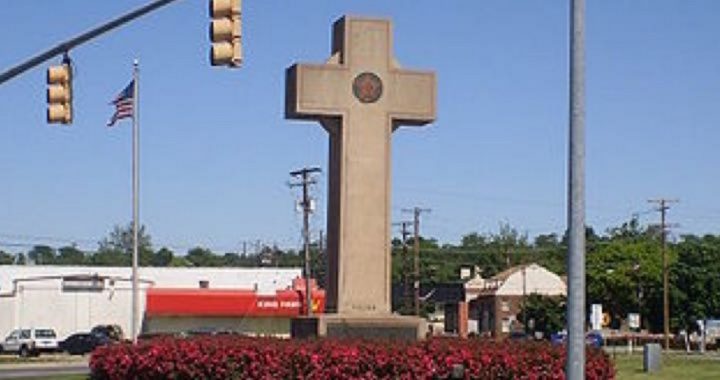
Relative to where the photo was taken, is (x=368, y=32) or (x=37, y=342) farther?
(x=37, y=342)

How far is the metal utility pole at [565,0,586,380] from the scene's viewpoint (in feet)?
43.0

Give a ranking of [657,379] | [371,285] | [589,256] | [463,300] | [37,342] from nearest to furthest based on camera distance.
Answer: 1. [371,285]
2. [657,379]
3. [37,342]
4. [463,300]
5. [589,256]

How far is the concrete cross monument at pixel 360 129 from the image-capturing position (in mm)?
28859

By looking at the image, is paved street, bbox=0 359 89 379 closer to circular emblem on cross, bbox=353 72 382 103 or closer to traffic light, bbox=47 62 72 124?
circular emblem on cross, bbox=353 72 382 103

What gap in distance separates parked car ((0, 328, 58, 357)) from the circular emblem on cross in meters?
48.4

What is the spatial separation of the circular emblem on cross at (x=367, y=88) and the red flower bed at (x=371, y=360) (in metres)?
6.00

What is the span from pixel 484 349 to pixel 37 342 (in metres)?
53.2

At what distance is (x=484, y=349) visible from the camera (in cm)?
2559

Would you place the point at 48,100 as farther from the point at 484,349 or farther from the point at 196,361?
the point at 484,349

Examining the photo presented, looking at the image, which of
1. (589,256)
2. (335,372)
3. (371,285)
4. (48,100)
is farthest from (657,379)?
(589,256)

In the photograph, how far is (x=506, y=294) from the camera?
13925 centimetres

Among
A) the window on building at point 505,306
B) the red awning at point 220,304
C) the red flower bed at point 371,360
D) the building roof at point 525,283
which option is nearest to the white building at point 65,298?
the red awning at point 220,304

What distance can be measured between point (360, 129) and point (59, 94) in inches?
424

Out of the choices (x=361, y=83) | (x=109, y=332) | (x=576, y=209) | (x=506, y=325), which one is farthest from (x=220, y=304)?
(x=576, y=209)
